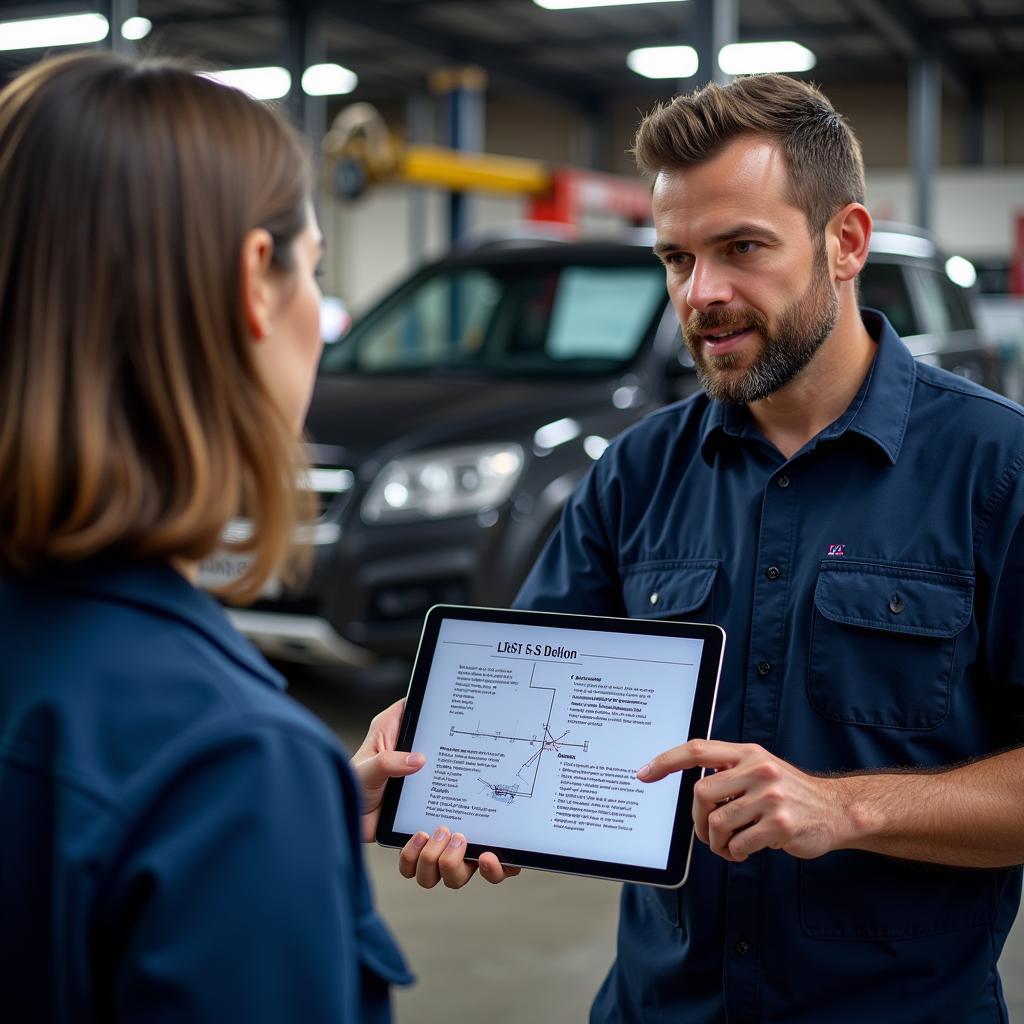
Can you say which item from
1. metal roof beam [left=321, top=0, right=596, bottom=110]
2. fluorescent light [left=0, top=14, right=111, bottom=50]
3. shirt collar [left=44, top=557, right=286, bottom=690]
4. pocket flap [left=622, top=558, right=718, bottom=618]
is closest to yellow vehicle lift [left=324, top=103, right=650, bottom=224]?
fluorescent light [left=0, top=14, right=111, bottom=50]

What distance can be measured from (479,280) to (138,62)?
4681mm

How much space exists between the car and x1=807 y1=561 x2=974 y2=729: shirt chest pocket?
8.45 ft

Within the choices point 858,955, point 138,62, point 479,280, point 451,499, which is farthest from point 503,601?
point 138,62

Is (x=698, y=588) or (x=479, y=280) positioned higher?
(x=479, y=280)

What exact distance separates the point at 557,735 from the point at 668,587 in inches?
12.3

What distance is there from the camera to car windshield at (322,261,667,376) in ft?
16.3

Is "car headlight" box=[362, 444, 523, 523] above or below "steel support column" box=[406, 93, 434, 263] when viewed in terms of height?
below

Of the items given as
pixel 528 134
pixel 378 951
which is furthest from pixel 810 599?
pixel 528 134

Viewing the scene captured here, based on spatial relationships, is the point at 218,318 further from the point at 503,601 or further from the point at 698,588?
the point at 503,601

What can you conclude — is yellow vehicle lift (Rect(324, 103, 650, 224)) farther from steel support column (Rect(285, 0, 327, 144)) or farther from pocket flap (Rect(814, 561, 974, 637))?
pocket flap (Rect(814, 561, 974, 637))

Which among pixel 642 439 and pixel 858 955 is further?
pixel 642 439

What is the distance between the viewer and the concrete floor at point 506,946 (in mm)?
3010

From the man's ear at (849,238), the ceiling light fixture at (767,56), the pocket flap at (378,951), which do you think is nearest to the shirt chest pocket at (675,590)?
the man's ear at (849,238)

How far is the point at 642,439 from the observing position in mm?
1832
